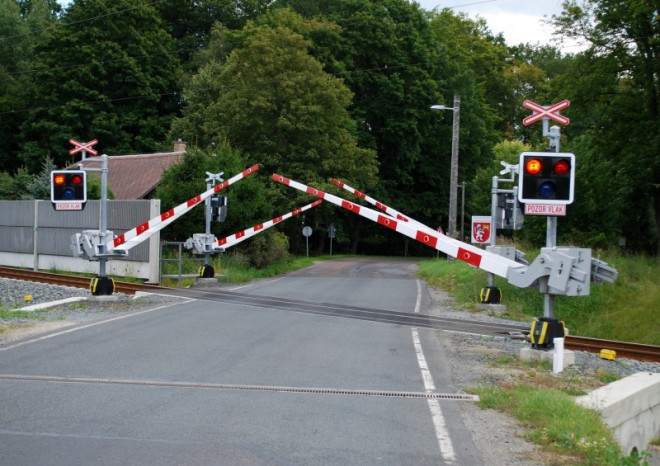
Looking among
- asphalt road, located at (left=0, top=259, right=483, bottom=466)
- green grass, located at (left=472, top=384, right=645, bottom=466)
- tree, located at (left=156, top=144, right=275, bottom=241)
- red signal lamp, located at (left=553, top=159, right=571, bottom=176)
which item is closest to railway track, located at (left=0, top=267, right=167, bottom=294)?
tree, located at (left=156, top=144, right=275, bottom=241)

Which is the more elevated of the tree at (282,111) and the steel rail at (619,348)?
the tree at (282,111)

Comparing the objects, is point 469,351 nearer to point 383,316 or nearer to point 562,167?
point 562,167

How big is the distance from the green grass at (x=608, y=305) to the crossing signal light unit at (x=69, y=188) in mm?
10199

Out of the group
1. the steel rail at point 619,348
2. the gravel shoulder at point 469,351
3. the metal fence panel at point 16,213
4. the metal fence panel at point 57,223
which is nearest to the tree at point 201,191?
the metal fence panel at point 57,223

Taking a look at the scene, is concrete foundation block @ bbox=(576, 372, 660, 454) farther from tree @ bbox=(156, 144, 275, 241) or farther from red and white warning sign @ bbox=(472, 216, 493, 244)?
tree @ bbox=(156, 144, 275, 241)

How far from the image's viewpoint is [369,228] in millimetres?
66250

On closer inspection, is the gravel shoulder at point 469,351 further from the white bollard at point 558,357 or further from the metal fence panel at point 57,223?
the metal fence panel at point 57,223

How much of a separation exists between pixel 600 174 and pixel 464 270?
33.6ft

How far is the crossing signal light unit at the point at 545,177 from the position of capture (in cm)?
1045

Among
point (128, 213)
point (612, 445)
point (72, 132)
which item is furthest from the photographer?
point (72, 132)

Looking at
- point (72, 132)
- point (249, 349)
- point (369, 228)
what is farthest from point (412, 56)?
point (249, 349)

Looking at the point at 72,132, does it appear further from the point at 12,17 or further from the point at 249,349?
the point at 249,349

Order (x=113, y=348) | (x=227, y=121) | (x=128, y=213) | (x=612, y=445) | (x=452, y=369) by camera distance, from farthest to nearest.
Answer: (x=227, y=121), (x=128, y=213), (x=113, y=348), (x=452, y=369), (x=612, y=445)

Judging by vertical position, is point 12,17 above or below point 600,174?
above
